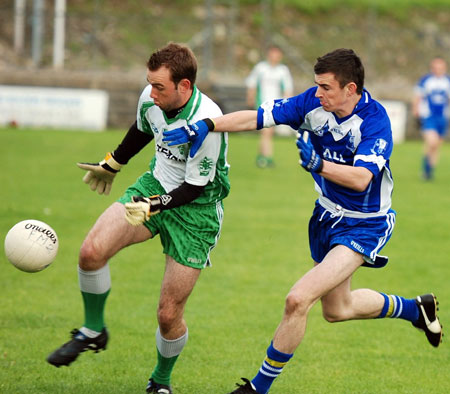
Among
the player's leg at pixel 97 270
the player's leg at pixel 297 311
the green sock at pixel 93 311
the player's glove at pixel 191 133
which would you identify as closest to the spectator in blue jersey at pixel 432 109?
the player's leg at pixel 297 311

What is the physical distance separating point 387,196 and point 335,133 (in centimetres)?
58

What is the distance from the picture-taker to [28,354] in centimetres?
616

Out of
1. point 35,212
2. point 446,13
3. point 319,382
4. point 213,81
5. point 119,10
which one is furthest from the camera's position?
point 446,13

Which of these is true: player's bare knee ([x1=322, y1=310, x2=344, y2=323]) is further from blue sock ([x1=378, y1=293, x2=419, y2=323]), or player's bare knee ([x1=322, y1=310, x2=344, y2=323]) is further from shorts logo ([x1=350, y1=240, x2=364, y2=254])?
shorts logo ([x1=350, y1=240, x2=364, y2=254])

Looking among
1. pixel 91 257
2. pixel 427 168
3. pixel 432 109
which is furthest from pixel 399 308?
pixel 432 109

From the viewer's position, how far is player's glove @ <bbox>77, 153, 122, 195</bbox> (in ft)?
19.1

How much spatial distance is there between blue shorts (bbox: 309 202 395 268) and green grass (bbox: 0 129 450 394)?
1.03 m

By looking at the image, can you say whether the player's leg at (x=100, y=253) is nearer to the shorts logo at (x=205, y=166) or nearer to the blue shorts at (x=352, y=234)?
the shorts logo at (x=205, y=166)

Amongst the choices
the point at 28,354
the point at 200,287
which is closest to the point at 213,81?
the point at 200,287

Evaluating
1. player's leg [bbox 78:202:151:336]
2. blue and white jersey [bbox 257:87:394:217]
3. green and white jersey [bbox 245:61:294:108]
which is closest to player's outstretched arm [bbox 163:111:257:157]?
blue and white jersey [bbox 257:87:394:217]

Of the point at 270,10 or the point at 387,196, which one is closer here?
the point at 387,196

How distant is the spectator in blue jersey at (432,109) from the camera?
16078mm

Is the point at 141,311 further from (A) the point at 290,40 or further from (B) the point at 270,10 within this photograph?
(B) the point at 270,10

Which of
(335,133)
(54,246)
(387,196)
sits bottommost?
(54,246)
